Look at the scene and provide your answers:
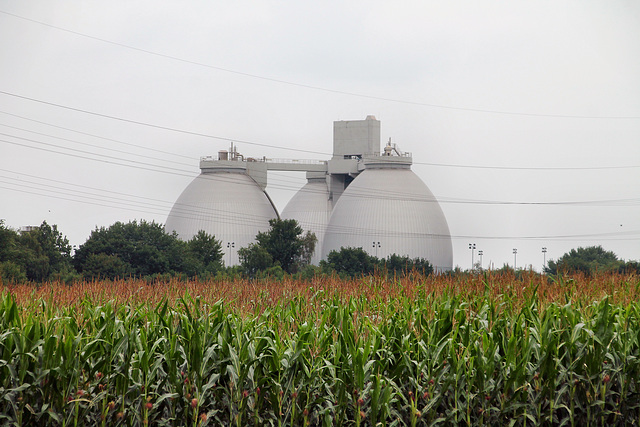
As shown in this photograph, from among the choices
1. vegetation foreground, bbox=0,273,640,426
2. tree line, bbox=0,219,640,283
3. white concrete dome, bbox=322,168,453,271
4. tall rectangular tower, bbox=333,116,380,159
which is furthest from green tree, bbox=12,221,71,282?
vegetation foreground, bbox=0,273,640,426

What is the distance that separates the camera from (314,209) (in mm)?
112875

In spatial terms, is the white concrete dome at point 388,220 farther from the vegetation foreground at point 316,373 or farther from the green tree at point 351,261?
the vegetation foreground at point 316,373

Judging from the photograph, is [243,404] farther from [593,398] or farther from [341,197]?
[341,197]

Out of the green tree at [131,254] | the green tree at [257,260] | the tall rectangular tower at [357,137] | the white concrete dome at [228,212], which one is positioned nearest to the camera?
the green tree at [131,254]

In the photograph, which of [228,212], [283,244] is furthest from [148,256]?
[228,212]

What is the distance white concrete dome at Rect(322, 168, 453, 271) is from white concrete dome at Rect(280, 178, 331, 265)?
359 inches

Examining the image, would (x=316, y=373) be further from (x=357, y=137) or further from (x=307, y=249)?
(x=357, y=137)

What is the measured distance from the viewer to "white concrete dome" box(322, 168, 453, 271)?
9781cm

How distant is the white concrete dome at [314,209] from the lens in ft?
368

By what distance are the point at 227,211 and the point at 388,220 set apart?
2317 cm

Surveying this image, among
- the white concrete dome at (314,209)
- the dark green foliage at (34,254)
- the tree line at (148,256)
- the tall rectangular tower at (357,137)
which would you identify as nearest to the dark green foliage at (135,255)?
the tree line at (148,256)

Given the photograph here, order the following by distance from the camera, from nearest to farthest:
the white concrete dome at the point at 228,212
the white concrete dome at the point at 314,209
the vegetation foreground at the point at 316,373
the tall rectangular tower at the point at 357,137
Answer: the vegetation foreground at the point at 316,373 < the tall rectangular tower at the point at 357,137 < the white concrete dome at the point at 228,212 < the white concrete dome at the point at 314,209

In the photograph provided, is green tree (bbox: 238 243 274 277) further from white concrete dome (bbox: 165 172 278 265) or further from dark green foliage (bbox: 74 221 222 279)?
white concrete dome (bbox: 165 172 278 265)

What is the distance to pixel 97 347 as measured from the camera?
1019 cm
